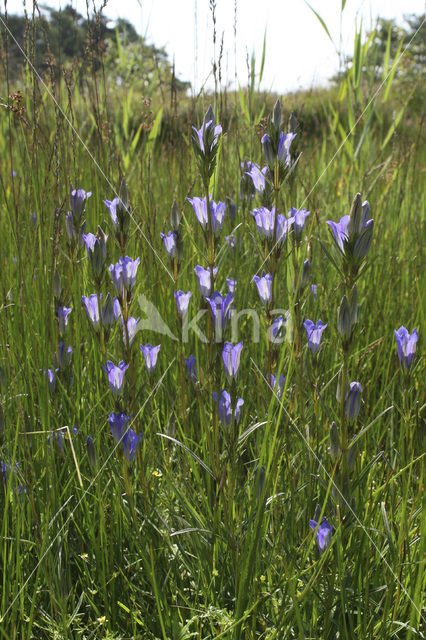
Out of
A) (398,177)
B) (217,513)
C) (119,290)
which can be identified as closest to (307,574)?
(217,513)

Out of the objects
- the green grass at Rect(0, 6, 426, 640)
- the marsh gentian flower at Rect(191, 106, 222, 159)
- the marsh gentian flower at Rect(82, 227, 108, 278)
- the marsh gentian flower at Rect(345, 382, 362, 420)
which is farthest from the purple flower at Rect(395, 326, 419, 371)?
the marsh gentian flower at Rect(82, 227, 108, 278)

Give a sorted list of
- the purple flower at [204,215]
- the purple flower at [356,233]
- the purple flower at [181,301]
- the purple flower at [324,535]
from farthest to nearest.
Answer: the purple flower at [181,301]
the purple flower at [204,215]
the purple flower at [324,535]
the purple flower at [356,233]

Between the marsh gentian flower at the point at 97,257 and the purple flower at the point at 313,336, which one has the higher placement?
the marsh gentian flower at the point at 97,257

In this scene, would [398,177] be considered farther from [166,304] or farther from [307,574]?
[307,574]

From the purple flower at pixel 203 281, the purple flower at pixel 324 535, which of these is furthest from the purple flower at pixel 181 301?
the purple flower at pixel 324 535

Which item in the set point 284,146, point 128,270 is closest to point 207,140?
point 284,146

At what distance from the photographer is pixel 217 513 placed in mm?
1037

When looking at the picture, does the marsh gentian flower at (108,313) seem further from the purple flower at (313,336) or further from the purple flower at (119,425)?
the purple flower at (313,336)

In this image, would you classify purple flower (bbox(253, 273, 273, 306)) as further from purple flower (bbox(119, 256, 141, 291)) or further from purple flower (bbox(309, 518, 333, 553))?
purple flower (bbox(309, 518, 333, 553))

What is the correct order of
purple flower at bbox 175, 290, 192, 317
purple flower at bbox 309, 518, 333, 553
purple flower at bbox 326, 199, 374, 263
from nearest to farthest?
purple flower at bbox 326, 199, 374, 263
purple flower at bbox 309, 518, 333, 553
purple flower at bbox 175, 290, 192, 317

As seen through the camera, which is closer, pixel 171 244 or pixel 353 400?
pixel 353 400

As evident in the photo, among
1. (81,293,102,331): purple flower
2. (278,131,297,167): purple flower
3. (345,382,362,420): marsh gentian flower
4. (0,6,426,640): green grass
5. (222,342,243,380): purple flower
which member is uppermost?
(278,131,297,167): purple flower

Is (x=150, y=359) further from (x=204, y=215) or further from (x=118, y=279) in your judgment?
(x=204, y=215)

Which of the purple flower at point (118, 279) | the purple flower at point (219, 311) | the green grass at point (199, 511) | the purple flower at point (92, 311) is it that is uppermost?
the purple flower at point (118, 279)
